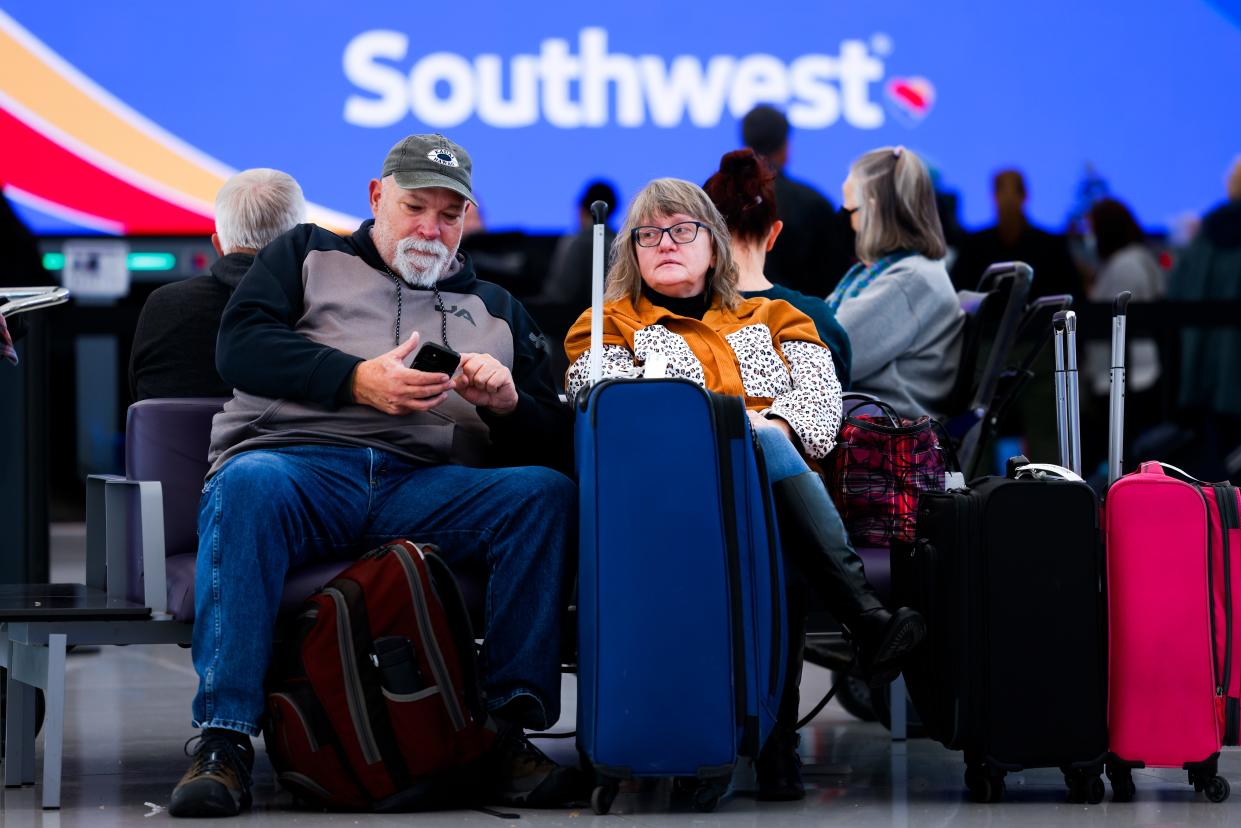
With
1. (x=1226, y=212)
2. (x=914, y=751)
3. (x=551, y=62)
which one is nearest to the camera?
(x=914, y=751)

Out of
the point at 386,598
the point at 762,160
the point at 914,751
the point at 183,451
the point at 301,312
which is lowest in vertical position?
the point at 914,751

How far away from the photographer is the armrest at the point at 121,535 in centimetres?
316

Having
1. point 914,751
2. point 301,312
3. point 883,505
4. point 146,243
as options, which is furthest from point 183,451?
point 146,243

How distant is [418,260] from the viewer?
134 inches

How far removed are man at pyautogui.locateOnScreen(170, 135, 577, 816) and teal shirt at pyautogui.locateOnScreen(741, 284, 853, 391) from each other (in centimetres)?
53

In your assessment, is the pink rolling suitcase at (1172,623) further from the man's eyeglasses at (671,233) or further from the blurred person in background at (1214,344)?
the blurred person in background at (1214,344)

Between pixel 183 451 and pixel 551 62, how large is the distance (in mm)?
4925

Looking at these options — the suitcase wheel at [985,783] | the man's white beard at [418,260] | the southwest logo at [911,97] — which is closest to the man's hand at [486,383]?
the man's white beard at [418,260]

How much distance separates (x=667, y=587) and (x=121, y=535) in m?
1.13

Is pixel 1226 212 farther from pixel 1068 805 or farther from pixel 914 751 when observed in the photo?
pixel 1068 805

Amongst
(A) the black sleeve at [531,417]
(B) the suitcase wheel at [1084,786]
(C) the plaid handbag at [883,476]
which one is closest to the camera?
(B) the suitcase wheel at [1084,786]

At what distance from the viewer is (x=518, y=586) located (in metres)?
3.12

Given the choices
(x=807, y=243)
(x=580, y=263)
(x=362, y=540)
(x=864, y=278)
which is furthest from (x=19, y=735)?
(x=580, y=263)

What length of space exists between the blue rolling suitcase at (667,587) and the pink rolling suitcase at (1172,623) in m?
0.67
